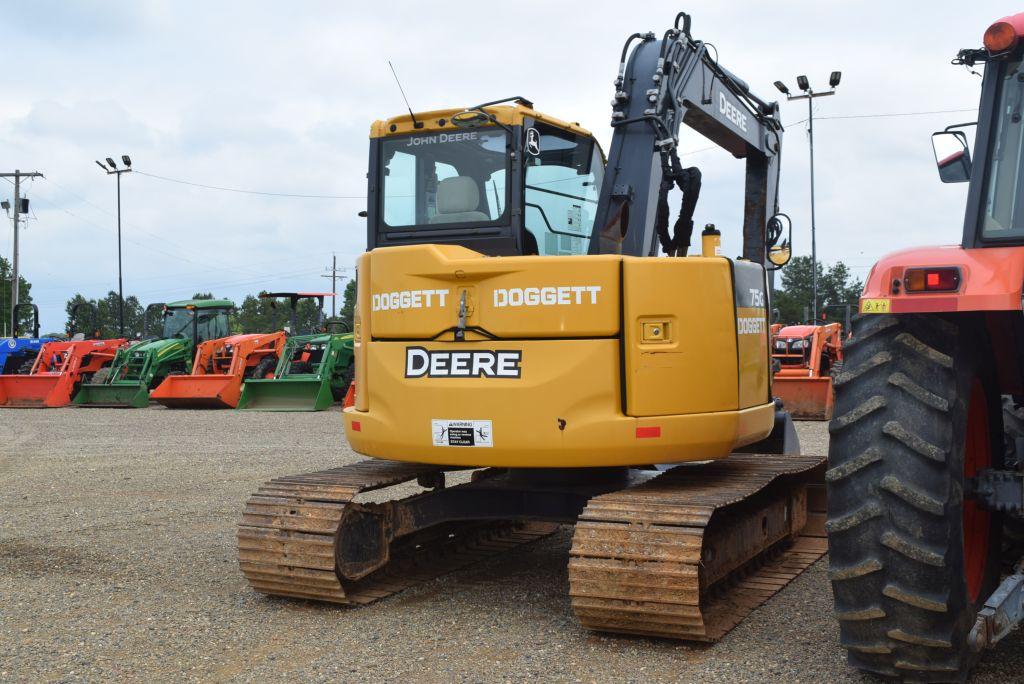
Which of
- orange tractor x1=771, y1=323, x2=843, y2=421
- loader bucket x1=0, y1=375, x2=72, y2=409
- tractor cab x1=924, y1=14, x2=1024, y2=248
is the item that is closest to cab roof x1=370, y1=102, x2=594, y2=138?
tractor cab x1=924, y1=14, x2=1024, y2=248

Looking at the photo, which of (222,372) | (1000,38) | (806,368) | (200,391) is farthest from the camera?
(222,372)

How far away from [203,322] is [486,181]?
66.6 ft

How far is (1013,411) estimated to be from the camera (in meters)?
5.13

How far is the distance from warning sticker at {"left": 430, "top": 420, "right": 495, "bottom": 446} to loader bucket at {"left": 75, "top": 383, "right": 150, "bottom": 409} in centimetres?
1805

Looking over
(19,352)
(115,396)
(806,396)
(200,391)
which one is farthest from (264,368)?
(806,396)

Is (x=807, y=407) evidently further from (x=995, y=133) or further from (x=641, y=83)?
(x=995, y=133)

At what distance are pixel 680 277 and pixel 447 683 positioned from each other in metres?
2.19

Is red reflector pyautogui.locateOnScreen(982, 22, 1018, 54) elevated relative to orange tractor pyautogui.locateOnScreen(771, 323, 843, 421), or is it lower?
elevated

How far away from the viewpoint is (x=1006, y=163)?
405 cm

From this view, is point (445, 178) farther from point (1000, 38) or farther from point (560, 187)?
point (1000, 38)

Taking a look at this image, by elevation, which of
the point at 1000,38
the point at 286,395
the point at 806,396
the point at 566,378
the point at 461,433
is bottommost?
the point at 286,395

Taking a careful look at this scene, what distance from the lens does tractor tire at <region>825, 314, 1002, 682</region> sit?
372 cm

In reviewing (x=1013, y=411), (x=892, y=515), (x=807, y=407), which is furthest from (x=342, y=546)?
(x=807, y=407)

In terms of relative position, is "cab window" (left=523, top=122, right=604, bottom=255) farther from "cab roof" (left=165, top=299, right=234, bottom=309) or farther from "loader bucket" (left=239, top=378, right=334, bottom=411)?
"cab roof" (left=165, top=299, right=234, bottom=309)
